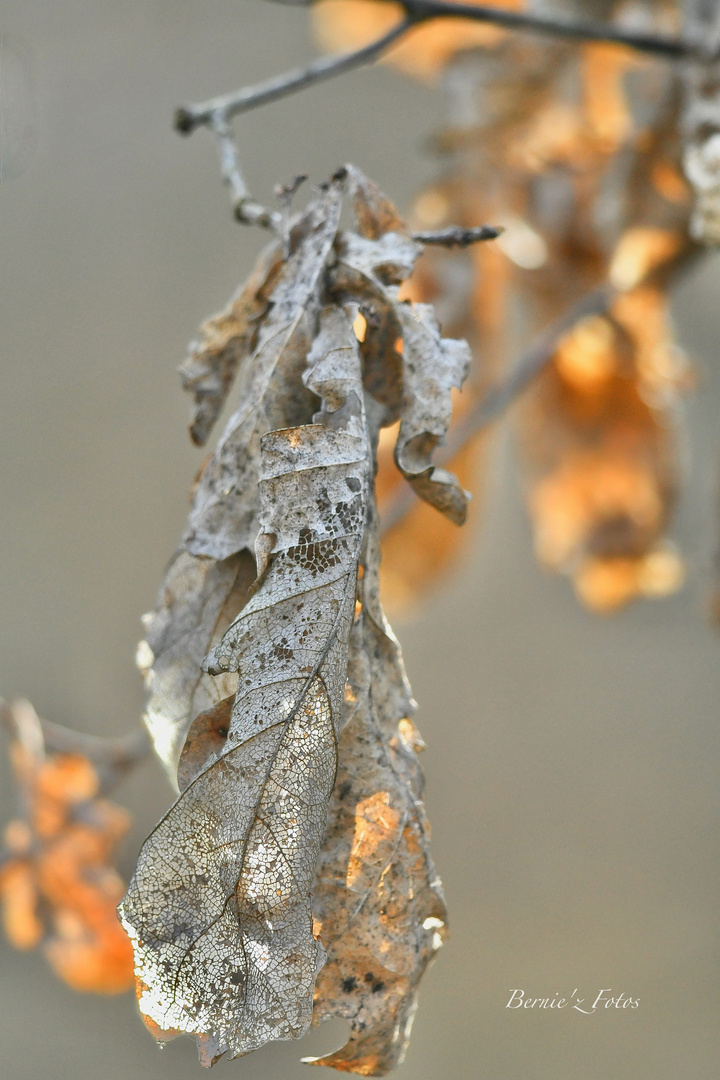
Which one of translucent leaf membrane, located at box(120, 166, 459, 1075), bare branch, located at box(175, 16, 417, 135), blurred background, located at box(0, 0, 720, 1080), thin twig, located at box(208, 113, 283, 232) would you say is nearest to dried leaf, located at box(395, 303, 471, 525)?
translucent leaf membrane, located at box(120, 166, 459, 1075)

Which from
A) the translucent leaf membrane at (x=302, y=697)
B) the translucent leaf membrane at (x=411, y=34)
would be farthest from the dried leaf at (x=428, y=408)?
the translucent leaf membrane at (x=411, y=34)

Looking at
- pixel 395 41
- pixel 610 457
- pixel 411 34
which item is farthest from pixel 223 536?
pixel 411 34

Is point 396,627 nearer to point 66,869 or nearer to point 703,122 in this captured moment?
point 66,869

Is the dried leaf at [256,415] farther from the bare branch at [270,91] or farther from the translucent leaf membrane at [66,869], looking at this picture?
the translucent leaf membrane at [66,869]

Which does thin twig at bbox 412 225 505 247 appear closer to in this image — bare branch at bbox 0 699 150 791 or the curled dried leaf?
the curled dried leaf

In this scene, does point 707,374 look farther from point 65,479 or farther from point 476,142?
point 65,479
